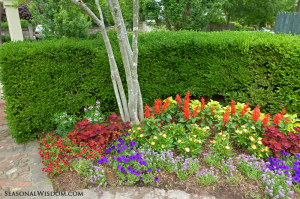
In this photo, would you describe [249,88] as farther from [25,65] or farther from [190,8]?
[190,8]

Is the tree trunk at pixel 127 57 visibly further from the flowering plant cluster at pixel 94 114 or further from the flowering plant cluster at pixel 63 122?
the flowering plant cluster at pixel 63 122

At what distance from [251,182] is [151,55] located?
8.94 feet

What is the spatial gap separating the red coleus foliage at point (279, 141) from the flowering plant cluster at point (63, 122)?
3180mm

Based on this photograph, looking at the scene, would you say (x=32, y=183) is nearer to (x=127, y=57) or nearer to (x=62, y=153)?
(x=62, y=153)

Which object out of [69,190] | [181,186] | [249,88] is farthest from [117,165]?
[249,88]

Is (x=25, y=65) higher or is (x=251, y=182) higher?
(x=25, y=65)

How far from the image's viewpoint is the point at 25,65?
3.55 m

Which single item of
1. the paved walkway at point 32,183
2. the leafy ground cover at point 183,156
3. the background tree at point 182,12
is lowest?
the paved walkway at point 32,183

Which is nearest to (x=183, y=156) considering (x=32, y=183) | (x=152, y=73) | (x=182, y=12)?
(x=152, y=73)

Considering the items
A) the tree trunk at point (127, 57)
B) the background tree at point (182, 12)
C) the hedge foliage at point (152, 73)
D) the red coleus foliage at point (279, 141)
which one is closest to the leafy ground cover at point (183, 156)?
the red coleus foliage at point (279, 141)

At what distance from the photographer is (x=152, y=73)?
4.34m

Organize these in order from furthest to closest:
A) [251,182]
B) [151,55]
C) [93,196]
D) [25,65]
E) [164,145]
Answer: [151,55], [25,65], [164,145], [251,182], [93,196]

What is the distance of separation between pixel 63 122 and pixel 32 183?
112 cm

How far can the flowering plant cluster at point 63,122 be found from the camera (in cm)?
375
